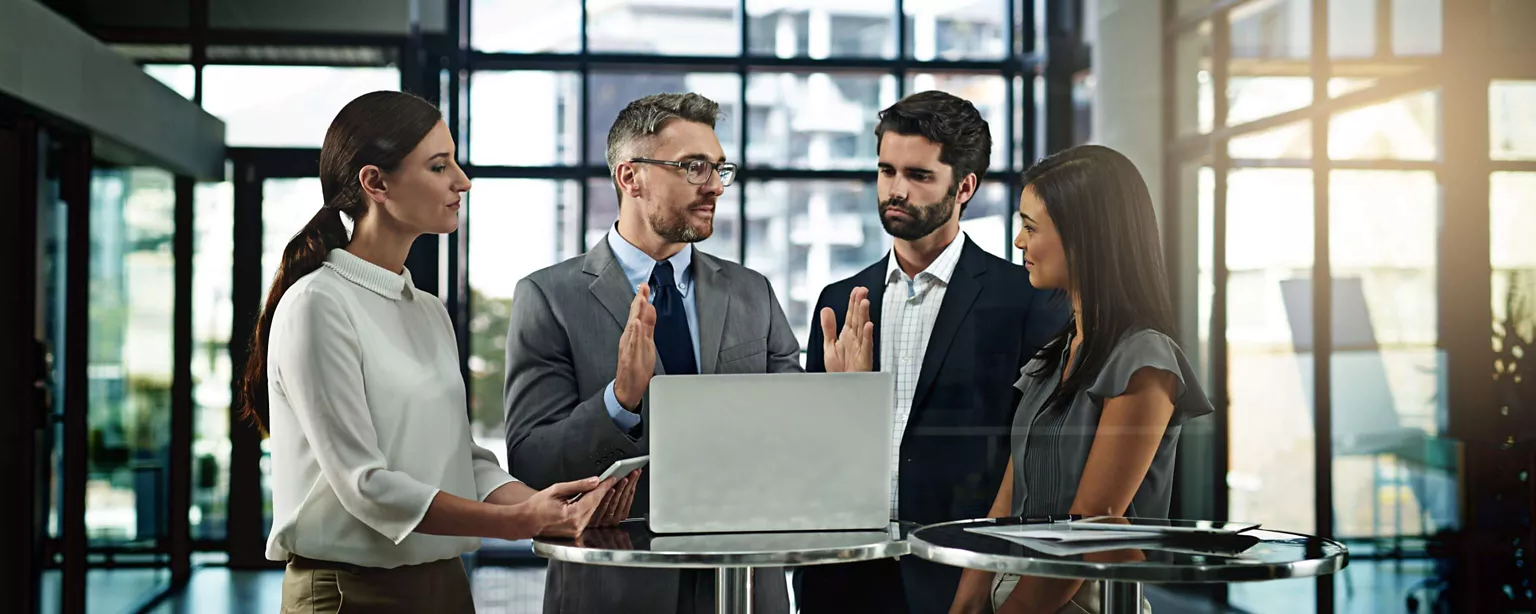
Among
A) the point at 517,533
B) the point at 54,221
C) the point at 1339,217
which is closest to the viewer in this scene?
the point at 517,533

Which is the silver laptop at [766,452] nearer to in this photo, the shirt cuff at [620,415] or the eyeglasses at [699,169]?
the shirt cuff at [620,415]

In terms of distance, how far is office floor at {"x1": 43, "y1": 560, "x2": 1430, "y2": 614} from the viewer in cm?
475

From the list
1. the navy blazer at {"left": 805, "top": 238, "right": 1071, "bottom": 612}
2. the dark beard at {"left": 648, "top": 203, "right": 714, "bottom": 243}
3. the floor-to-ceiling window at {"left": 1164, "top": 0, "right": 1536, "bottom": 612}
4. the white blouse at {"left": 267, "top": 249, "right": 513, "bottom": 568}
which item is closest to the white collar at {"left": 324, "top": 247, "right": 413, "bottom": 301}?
the white blouse at {"left": 267, "top": 249, "right": 513, "bottom": 568}

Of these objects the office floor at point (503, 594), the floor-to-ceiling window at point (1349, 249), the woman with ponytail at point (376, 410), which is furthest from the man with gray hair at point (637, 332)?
the floor-to-ceiling window at point (1349, 249)

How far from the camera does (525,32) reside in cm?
504

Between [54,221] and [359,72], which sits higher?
[359,72]

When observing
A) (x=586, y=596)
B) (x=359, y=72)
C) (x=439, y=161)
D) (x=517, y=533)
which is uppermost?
(x=359, y=72)

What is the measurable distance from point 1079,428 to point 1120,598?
0.67 meters

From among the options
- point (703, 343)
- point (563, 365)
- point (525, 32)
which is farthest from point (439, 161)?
point (525, 32)

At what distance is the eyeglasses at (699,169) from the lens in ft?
10.5

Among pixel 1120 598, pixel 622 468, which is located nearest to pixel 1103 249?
pixel 1120 598

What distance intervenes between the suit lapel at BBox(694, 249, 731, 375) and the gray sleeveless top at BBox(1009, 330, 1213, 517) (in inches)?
30.2

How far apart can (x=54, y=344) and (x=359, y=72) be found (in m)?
1.55

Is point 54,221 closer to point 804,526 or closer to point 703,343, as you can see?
point 703,343
